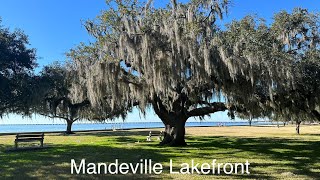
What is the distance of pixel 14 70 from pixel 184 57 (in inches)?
363

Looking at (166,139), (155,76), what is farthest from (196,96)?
(155,76)

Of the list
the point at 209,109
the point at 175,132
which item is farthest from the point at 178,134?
the point at 209,109

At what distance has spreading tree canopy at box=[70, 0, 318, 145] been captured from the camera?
38.5ft

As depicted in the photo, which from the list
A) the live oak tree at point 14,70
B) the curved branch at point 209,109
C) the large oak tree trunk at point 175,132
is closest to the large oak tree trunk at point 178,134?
the large oak tree trunk at point 175,132

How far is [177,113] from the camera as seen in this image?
632 inches

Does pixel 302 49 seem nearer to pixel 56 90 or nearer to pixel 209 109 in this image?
pixel 209 109

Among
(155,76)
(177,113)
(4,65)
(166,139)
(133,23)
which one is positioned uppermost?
(133,23)

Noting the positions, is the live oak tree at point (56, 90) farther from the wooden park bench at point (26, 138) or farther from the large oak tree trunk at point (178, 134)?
the large oak tree trunk at point (178, 134)

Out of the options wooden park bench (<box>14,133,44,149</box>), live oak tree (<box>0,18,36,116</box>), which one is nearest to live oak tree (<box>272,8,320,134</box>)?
wooden park bench (<box>14,133,44,149</box>)

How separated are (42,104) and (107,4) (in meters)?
6.57

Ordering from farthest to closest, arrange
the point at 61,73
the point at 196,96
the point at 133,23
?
the point at 61,73 → the point at 196,96 → the point at 133,23

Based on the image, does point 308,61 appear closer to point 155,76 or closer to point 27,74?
point 155,76

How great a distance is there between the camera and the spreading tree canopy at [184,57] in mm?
11727

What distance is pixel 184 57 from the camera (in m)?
11.7
